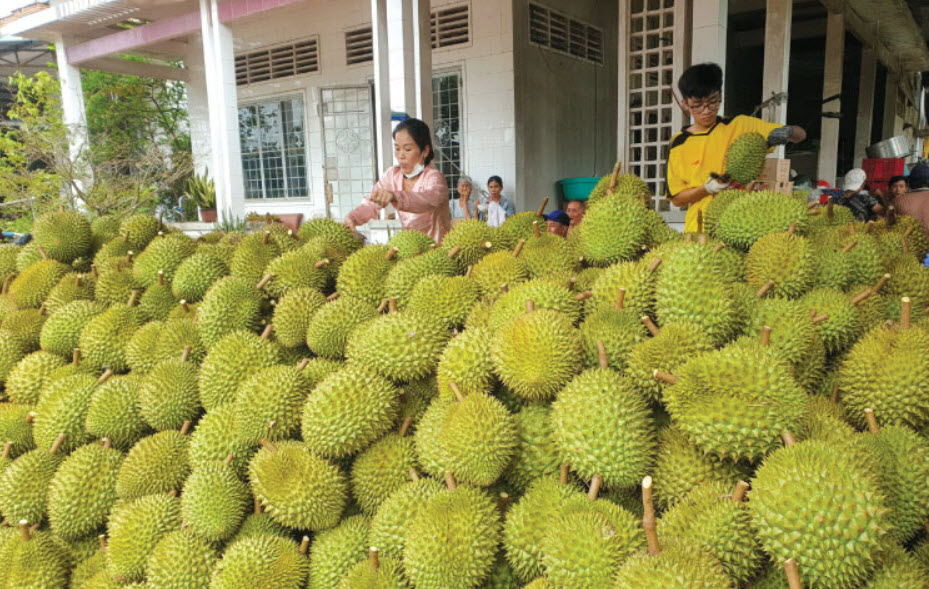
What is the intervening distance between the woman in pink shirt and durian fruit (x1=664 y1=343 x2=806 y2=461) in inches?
78.5

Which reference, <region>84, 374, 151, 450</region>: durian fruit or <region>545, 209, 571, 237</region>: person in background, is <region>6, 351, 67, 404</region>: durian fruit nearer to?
<region>84, 374, 151, 450</region>: durian fruit

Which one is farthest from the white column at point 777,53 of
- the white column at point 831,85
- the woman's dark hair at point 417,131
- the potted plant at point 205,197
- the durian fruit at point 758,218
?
the potted plant at point 205,197

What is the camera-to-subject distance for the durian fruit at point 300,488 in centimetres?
132

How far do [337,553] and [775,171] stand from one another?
232 centimetres

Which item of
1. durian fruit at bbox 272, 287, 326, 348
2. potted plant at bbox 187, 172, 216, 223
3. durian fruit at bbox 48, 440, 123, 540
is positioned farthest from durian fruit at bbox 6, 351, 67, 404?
potted plant at bbox 187, 172, 216, 223

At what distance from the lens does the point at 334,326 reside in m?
1.65

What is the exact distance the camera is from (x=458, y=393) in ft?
4.23

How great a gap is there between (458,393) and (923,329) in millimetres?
1020

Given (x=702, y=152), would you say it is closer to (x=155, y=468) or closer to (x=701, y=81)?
(x=701, y=81)

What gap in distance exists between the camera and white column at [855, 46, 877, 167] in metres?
11.8

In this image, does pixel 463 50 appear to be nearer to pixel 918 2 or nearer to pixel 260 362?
pixel 260 362

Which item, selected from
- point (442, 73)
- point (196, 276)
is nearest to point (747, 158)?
point (196, 276)

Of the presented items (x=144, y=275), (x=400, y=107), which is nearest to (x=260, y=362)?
(x=144, y=275)

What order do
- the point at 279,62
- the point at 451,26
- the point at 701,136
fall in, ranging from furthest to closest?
the point at 279,62 → the point at 451,26 → the point at 701,136
